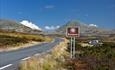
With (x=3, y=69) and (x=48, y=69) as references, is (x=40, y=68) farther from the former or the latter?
(x=3, y=69)

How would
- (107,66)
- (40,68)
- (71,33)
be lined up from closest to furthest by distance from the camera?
(40,68) → (107,66) → (71,33)

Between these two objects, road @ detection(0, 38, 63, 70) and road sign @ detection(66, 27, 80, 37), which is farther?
road sign @ detection(66, 27, 80, 37)

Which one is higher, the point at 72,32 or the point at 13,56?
the point at 72,32

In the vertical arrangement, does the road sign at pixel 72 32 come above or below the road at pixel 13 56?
above

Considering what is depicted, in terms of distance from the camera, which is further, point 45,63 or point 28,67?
point 45,63

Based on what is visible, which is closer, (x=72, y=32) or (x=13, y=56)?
(x=72, y=32)

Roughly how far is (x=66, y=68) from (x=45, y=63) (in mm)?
991

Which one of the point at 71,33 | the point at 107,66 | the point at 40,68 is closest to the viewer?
the point at 40,68

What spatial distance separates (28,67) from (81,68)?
2.51m

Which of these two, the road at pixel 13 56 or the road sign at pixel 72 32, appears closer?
the road at pixel 13 56

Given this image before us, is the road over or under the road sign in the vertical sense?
under

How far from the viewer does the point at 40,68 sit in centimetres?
1405

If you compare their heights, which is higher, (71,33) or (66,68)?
(71,33)

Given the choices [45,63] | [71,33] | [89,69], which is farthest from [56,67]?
[71,33]
